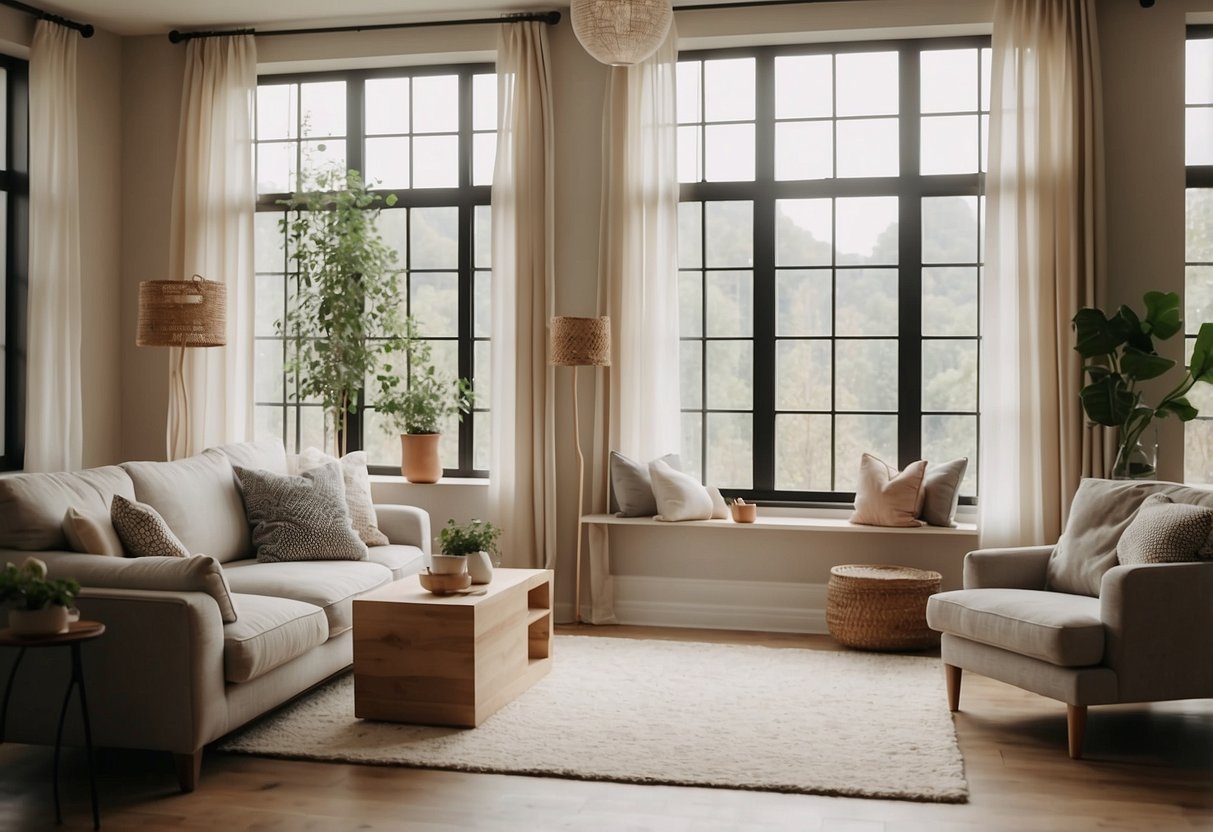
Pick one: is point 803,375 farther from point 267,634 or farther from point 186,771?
point 186,771

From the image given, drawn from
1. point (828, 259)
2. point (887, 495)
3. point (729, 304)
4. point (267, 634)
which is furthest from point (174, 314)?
point (887, 495)

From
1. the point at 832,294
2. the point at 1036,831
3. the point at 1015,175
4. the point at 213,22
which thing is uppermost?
the point at 213,22

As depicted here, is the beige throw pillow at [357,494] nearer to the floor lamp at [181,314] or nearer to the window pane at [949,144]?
the floor lamp at [181,314]

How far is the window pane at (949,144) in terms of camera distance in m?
5.90

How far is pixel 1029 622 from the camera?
3887 mm

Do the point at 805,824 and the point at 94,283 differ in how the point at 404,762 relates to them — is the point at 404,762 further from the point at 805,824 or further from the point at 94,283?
the point at 94,283

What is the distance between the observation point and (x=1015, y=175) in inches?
219

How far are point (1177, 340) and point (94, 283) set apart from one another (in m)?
5.96

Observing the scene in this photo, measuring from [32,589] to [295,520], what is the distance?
183 centimetres

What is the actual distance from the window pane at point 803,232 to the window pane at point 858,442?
888mm

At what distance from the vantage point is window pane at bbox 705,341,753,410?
20.1ft

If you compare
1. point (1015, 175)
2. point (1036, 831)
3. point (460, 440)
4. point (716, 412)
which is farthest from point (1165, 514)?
point (460, 440)

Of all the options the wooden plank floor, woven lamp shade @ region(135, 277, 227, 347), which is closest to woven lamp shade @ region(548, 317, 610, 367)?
woven lamp shade @ region(135, 277, 227, 347)

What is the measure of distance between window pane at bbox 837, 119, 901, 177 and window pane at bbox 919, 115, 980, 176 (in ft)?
0.51
